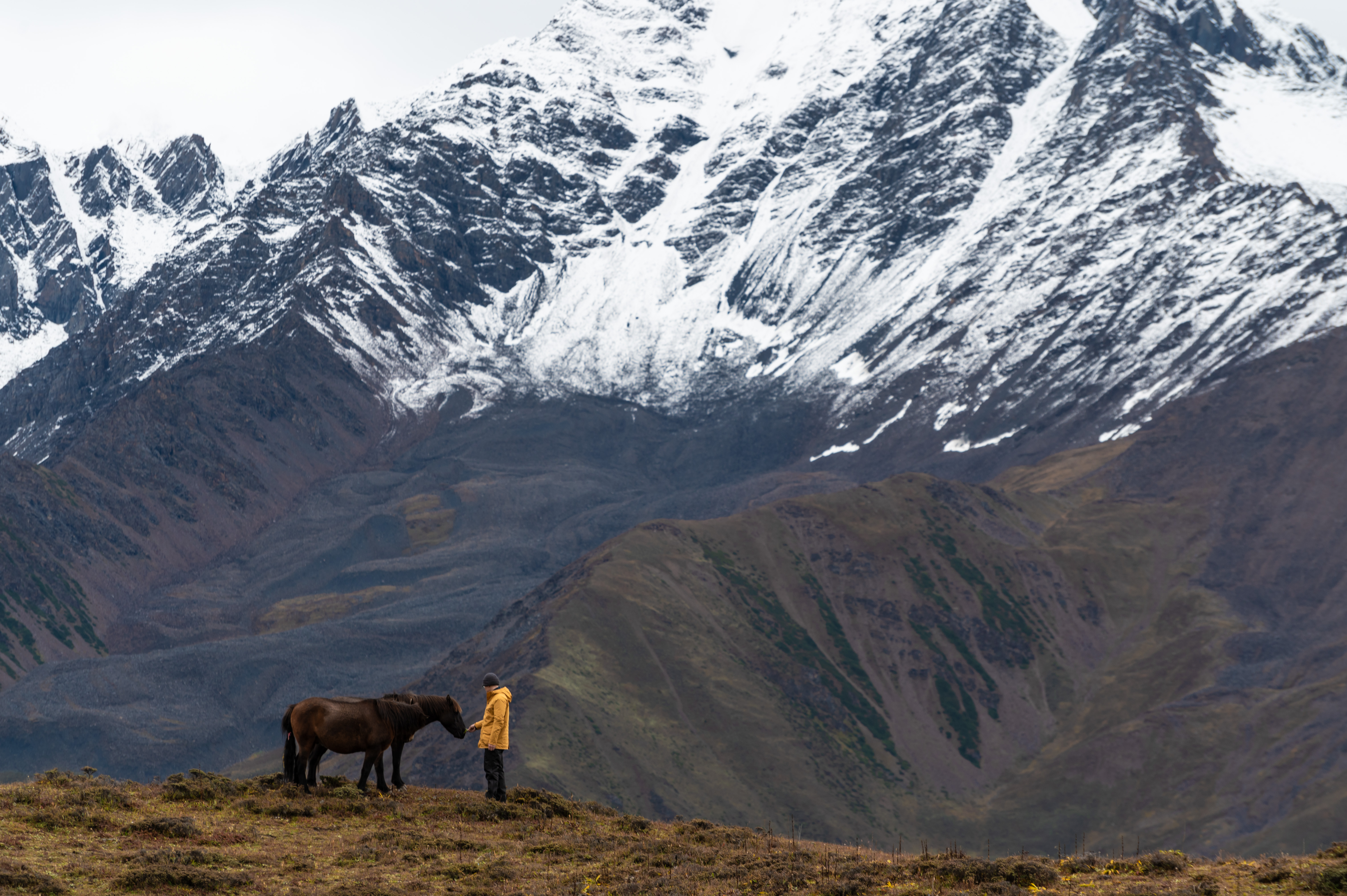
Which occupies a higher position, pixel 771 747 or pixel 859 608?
pixel 859 608

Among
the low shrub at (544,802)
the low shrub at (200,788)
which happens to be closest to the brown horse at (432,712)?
the low shrub at (544,802)

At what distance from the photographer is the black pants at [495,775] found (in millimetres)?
32906

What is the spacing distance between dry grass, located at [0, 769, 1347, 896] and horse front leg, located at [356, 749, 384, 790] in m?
0.35

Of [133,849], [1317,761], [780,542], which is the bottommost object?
[1317,761]

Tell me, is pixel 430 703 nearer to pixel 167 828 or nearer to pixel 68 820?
pixel 167 828

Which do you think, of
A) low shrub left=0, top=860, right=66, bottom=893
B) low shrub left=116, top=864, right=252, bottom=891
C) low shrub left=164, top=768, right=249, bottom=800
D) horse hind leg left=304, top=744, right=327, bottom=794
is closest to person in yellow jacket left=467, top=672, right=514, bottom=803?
horse hind leg left=304, top=744, right=327, bottom=794

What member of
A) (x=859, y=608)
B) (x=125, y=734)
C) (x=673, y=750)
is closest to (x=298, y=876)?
(x=673, y=750)

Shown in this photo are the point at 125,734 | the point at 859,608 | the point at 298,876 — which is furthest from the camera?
the point at 125,734

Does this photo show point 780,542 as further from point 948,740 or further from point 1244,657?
point 1244,657

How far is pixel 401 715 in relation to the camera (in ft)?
107

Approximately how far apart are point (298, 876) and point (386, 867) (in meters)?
1.77

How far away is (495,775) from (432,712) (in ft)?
6.69

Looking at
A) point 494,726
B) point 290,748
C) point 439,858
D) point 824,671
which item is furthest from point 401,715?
point 824,671

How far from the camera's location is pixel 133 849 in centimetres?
2711
